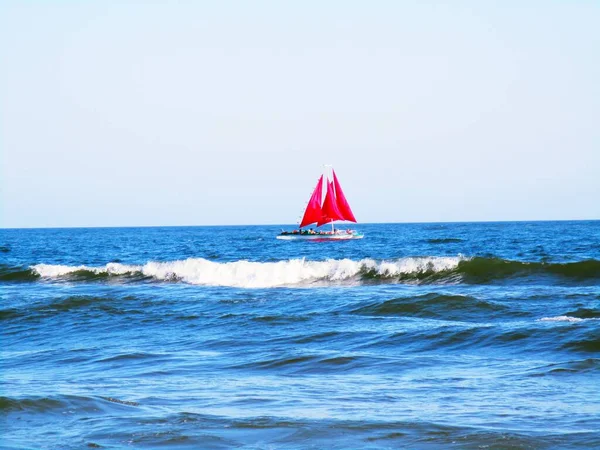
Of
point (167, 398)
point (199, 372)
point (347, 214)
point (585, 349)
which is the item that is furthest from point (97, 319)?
point (347, 214)

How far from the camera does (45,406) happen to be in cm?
890

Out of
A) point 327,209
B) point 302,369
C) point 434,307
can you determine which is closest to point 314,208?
point 327,209

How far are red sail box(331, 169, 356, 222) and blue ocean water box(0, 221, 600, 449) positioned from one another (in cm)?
4720

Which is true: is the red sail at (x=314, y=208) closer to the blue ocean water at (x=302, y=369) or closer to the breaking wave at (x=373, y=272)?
the breaking wave at (x=373, y=272)

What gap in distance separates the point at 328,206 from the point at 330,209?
316 millimetres

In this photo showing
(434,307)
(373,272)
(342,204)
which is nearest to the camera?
(434,307)

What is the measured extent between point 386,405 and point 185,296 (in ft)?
45.4

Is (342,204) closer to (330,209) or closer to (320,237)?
(330,209)

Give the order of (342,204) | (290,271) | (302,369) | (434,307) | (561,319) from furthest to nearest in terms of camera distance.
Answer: (342,204) → (290,271) → (434,307) → (561,319) → (302,369)

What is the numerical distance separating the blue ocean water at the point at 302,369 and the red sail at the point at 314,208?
47.0 meters

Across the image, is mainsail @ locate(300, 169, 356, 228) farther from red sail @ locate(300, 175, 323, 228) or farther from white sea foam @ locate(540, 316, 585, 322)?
white sea foam @ locate(540, 316, 585, 322)

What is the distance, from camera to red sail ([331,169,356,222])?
70375mm

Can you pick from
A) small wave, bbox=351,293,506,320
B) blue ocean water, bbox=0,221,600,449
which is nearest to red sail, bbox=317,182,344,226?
blue ocean water, bbox=0,221,600,449

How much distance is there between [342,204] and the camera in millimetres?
70875
